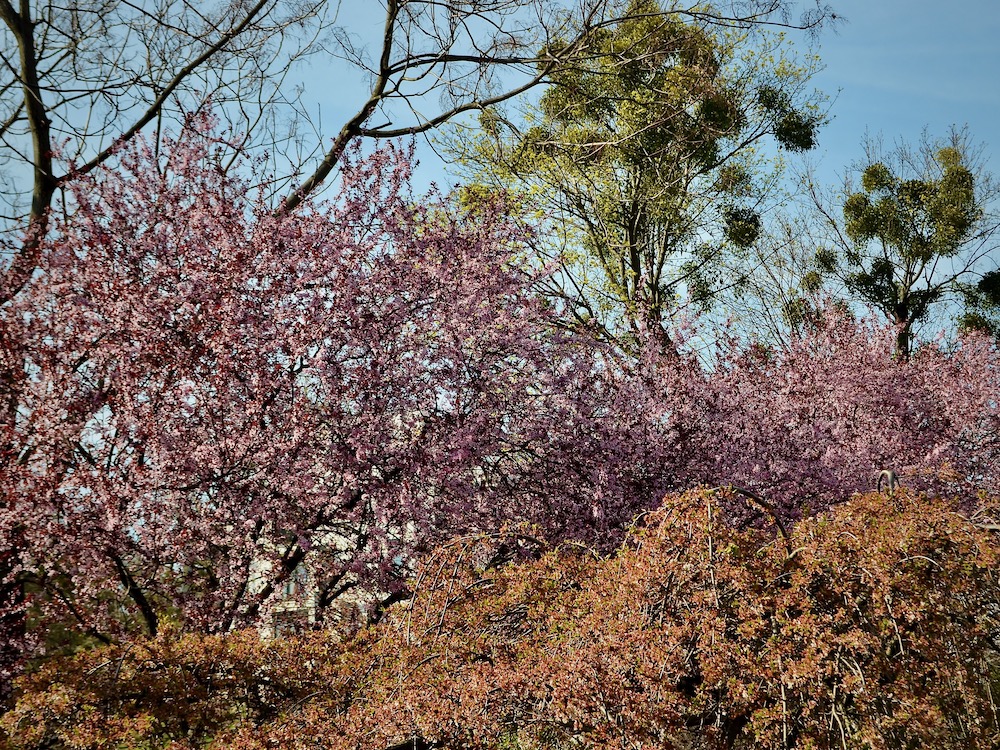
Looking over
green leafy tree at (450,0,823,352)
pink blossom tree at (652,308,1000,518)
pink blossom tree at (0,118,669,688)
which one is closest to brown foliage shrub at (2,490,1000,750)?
pink blossom tree at (0,118,669,688)

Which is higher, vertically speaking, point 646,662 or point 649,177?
point 649,177

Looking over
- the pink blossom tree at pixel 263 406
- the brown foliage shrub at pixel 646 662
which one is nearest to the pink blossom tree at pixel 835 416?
the pink blossom tree at pixel 263 406

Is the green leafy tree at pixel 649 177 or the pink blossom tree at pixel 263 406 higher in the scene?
the green leafy tree at pixel 649 177

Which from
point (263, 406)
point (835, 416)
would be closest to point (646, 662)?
point (263, 406)

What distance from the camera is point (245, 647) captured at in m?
3.65

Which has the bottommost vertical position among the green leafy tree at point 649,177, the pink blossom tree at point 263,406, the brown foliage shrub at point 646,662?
the brown foliage shrub at point 646,662

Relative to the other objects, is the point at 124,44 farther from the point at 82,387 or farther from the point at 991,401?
the point at 991,401

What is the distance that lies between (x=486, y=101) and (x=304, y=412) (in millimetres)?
4112

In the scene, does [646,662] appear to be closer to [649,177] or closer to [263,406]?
[263,406]

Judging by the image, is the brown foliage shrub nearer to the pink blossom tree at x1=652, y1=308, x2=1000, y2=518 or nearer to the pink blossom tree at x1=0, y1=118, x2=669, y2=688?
the pink blossom tree at x1=0, y1=118, x2=669, y2=688

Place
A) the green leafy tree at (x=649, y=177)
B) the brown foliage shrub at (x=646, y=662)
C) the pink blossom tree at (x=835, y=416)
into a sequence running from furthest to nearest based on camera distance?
the green leafy tree at (x=649, y=177) → the pink blossom tree at (x=835, y=416) → the brown foliage shrub at (x=646, y=662)

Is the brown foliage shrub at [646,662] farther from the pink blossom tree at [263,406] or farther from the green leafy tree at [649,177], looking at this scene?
the green leafy tree at [649,177]

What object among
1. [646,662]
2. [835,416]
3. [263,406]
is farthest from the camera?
[835,416]

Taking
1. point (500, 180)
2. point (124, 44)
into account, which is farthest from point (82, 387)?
point (500, 180)
